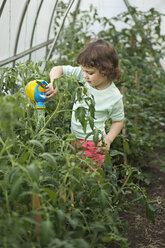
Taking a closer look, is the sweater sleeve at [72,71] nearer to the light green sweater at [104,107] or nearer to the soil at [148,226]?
the light green sweater at [104,107]

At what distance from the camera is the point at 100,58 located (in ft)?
6.32

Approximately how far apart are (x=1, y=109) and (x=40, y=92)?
2.34 ft

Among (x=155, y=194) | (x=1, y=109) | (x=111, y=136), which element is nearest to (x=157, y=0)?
(x=155, y=194)

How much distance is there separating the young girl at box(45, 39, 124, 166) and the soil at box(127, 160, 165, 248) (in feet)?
1.75

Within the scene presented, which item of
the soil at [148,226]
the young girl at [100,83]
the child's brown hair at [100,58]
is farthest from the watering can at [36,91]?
the soil at [148,226]

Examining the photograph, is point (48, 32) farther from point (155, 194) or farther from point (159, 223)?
point (159, 223)

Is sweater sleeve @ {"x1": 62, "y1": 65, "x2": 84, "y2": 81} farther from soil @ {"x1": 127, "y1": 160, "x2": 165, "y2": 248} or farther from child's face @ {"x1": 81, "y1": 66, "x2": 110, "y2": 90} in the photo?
soil @ {"x1": 127, "y1": 160, "x2": 165, "y2": 248}

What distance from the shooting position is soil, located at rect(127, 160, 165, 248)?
2041 mm

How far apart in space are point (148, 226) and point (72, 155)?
117 centimetres

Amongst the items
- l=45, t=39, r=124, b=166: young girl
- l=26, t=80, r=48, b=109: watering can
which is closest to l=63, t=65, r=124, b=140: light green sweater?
l=45, t=39, r=124, b=166: young girl

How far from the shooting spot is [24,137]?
58.9 inches

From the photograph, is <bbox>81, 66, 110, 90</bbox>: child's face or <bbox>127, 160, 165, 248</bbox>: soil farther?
<bbox>127, 160, 165, 248</bbox>: soil

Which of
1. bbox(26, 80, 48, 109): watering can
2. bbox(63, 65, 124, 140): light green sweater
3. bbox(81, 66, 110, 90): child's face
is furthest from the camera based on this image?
bbox(63, 65, 124, 140): light green sweater

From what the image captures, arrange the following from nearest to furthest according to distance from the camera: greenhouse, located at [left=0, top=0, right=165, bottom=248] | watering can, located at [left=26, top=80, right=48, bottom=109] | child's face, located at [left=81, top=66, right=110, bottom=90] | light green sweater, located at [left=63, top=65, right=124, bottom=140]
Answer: greenhouse, located at [left=0, top=0, right=165, bottom=248] → watering can, located at [left=26, top=80, right=48, bottom=109] → child's face, located at [left=81, top=66, right=110, bottom=90] → light green sweater, located at [left=63, top=65, right=124, bottom=140]
